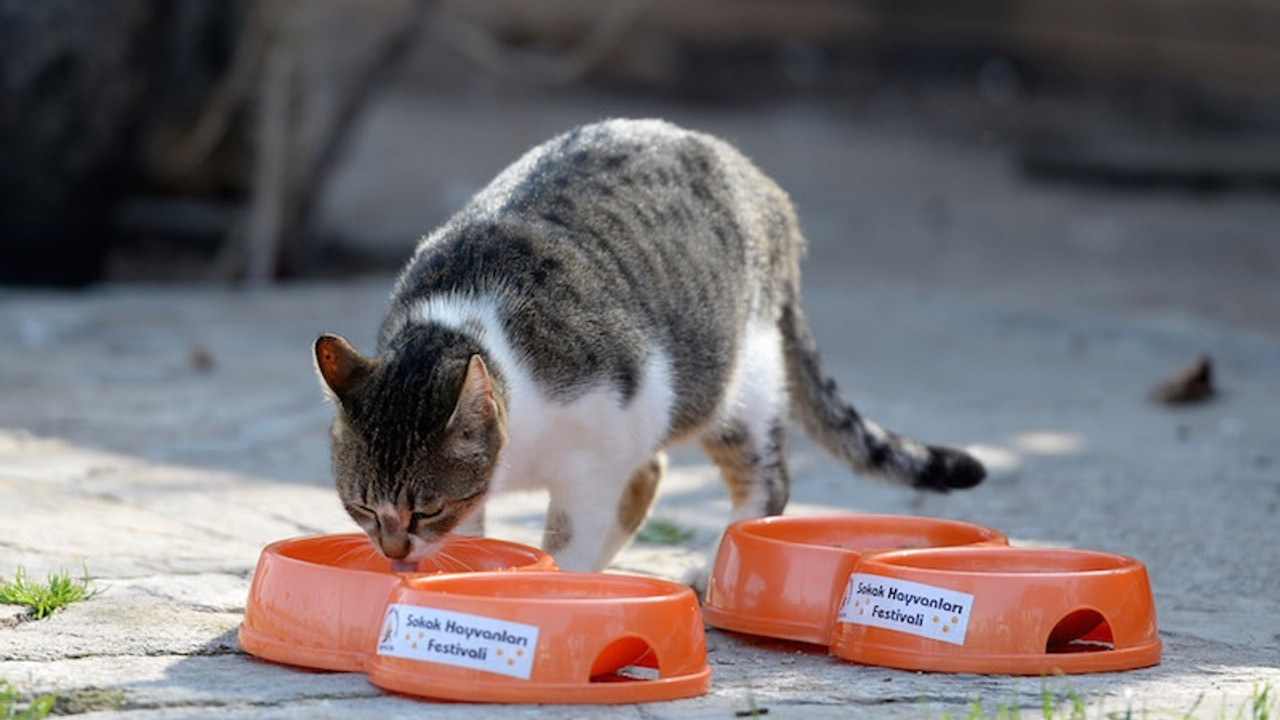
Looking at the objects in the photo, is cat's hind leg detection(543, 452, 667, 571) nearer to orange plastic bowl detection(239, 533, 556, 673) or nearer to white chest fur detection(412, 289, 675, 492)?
white chest fur detection(412, 289, 675, 492)

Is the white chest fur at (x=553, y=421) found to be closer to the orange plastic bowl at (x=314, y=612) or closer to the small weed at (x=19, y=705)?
the orange plastic bowl at (x=314, y=612)

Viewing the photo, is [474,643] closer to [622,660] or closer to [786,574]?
[622,660]

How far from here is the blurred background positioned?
32.3ft

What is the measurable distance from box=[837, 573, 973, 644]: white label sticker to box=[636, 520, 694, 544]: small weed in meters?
1.49

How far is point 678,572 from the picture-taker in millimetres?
4590

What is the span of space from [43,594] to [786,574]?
1.56 meters

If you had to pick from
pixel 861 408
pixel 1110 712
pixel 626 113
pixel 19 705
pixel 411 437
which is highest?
pixel 626 113

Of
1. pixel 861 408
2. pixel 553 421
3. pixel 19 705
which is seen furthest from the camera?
pixel 861 408

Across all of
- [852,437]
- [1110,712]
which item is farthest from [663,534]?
[1110,712]

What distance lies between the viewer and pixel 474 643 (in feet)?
10.1

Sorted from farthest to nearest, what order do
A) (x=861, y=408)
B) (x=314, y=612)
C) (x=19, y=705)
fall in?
(x=861, y=408) → (x=314, y=612) → (x=19, y=705)

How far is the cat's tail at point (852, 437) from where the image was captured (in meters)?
4.52

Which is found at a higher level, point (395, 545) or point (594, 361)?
point (594, 361)

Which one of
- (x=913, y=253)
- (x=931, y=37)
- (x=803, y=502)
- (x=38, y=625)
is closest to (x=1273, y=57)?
(x=931, y=37)
